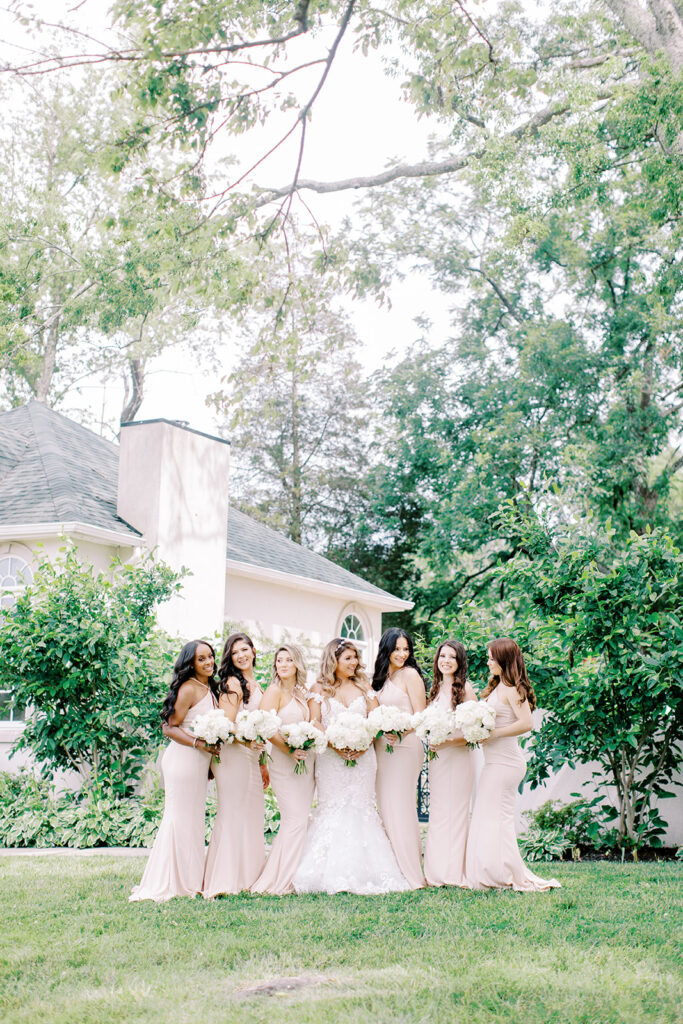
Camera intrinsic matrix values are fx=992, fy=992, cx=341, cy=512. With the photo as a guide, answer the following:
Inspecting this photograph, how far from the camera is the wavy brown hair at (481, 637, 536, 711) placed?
26.2 feet

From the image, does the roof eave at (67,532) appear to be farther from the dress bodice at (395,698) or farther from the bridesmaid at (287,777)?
the dress bodice at (395,698)

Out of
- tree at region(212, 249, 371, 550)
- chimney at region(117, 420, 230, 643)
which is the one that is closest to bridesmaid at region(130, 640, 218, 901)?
chimney at region(117, 420, 230, 643)

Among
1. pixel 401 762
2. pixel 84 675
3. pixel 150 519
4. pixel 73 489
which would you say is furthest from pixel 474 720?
pixel 73 489

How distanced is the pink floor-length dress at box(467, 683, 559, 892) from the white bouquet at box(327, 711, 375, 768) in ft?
3.29

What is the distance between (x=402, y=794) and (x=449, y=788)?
381 millimetres

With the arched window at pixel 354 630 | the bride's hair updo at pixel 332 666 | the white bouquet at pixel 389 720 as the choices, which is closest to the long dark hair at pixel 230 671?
the bride's hair updo at pixel 332 666

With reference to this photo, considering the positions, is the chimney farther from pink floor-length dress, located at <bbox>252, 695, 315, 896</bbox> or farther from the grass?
the grass

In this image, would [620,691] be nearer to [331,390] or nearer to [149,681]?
[149,681]

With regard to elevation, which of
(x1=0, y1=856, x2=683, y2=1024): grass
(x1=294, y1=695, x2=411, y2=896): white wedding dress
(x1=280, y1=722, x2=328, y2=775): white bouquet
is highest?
(x1=280, y1=722, x2=328, y2=775): white bouquet

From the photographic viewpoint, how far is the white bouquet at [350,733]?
24.9 feet

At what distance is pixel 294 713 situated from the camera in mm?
7930

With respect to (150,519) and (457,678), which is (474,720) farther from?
(150,519)

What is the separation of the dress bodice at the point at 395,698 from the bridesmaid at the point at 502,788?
25.2 inches

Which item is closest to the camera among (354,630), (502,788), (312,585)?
(502,788)
